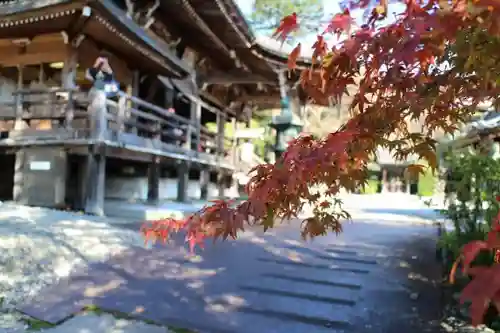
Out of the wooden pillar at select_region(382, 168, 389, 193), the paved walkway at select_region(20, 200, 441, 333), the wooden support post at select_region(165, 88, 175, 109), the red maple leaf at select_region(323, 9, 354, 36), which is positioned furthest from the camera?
the wooden pillar at select_region(382, 168, 389, 193)

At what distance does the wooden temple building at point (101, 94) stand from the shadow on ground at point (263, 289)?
3.53 metres

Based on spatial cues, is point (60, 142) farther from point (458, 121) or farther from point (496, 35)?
point (496, 35)

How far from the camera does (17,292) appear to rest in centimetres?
420

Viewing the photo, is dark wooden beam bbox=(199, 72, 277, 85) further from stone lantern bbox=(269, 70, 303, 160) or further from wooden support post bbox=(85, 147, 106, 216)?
wooden support post bbox=(85, 147, 106, 216)

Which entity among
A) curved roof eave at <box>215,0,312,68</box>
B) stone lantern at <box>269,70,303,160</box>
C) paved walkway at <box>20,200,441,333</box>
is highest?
curved roof eave at <box>215,0,312,68</box>

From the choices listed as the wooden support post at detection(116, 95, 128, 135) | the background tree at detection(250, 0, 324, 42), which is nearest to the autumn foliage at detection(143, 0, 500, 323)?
the wooden support post at detection(116, 95, 128, 135)

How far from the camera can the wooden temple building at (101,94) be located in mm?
8289

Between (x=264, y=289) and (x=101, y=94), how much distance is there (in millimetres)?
5380

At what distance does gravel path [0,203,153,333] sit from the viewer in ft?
13.9

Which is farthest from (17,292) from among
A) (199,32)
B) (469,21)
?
(199,32)

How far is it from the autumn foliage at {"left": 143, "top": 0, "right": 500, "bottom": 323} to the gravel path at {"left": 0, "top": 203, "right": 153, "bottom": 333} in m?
2.93

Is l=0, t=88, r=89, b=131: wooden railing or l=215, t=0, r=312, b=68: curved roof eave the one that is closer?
l=0, t=88, r=89, b=131: wooden railing

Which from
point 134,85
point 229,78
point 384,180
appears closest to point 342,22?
point 134,85

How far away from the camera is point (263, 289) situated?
4496 millimetres
